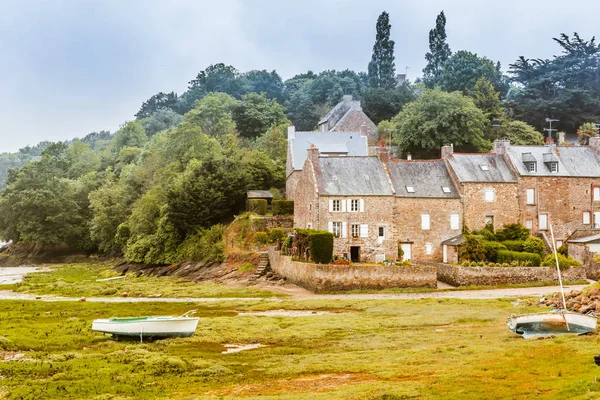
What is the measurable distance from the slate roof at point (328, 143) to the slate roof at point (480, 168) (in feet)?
45.2

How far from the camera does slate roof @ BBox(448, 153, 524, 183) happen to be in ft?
194

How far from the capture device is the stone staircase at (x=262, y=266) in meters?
56.8

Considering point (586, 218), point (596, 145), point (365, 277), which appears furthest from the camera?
point (596, 145)

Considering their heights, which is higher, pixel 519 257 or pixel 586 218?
pixel 586 218

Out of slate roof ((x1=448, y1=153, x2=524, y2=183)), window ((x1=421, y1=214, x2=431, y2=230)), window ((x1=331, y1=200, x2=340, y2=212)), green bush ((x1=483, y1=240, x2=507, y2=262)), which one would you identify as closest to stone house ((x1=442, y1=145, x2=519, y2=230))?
slate roof ((x1=448, y1=153, x2=524, y2=183))

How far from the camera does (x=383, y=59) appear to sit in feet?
398

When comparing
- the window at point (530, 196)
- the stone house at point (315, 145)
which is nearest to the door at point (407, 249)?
the window at point (530, 196)

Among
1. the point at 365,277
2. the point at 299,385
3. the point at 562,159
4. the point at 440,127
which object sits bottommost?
the point at 299,385

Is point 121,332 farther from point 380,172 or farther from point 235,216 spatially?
point 235,216

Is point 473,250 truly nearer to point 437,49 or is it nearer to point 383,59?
point 383,59

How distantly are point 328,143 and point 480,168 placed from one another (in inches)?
706

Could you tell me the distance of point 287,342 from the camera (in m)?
31.6

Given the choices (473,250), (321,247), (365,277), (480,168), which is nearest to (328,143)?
(480,168)

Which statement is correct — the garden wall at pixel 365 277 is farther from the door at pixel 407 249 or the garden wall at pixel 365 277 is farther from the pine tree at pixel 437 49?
the pine tree at pixel 437 49
